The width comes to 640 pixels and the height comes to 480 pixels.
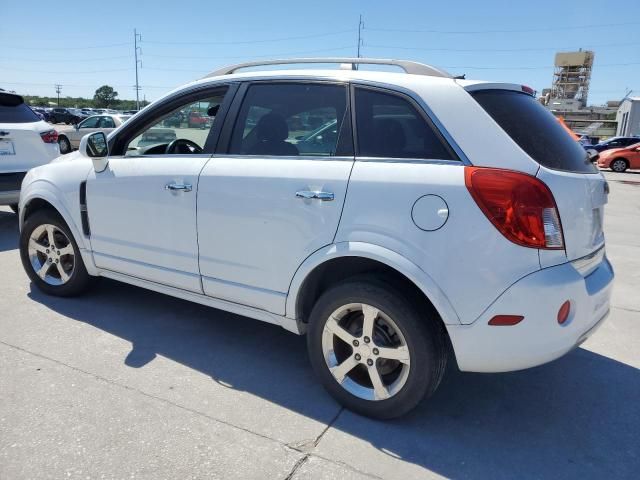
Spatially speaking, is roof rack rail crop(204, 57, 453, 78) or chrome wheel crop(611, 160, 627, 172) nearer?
roof rack rail crop(204, 57, 453, 78)

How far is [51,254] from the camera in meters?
4.20

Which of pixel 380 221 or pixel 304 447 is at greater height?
pixel 380 221

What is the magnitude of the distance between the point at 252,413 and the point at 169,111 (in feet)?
7.06

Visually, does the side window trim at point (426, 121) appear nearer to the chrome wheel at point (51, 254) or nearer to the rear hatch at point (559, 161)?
the rear hatch at point (559, 161)

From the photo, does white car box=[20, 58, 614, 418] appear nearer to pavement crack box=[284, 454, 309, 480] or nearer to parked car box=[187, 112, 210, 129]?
parked car box=[187, 112, 210, 129]

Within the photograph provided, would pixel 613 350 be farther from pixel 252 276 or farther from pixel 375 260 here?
pixel 252 276

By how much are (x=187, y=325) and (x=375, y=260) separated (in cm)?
195

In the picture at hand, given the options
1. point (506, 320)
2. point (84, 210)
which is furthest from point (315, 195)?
point (84, 210)

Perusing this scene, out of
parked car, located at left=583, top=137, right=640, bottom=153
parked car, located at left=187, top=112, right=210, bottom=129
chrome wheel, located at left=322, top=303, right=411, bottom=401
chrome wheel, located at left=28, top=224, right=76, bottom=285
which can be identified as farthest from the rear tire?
chrome wheel, located at left=28, top=224, right=76, bottom=285

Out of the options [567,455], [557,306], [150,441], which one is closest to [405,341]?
[557,306]

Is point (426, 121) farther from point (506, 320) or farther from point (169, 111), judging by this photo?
point (169, 111)

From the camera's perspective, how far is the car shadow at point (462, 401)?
2436 mm

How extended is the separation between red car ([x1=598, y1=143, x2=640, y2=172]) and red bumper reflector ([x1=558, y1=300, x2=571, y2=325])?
2250 cm

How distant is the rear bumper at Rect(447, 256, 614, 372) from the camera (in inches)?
88.4
